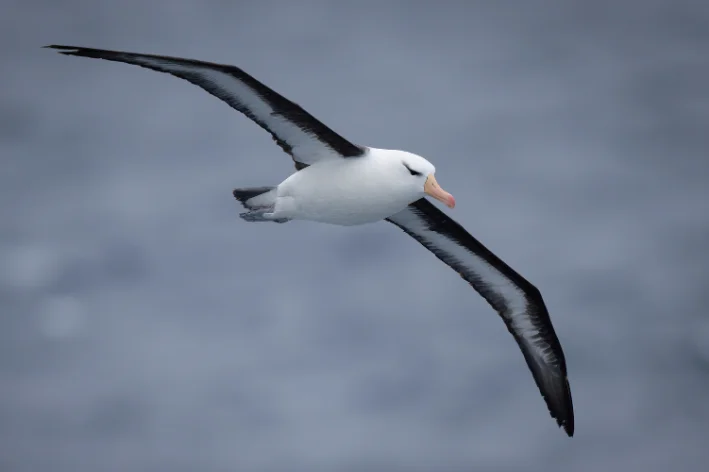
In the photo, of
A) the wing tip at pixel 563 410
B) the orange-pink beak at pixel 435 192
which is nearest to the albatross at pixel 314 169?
the orange-pink beak at pixel 435 192

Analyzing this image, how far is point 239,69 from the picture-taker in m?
10.2

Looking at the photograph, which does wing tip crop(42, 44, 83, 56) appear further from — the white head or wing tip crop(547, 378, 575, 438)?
wing tip crop(547, 378, 575, 438)

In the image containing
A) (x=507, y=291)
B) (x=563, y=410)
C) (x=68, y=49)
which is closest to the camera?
(x=68, y=49)

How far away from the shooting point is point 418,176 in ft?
35.4

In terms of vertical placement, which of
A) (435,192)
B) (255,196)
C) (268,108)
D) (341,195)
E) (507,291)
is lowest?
(507,291)

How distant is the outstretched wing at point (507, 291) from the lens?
42.2 feet

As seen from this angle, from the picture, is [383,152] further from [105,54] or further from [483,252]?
[105,54]

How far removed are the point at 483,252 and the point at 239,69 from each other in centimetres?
443

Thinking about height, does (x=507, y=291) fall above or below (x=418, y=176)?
below

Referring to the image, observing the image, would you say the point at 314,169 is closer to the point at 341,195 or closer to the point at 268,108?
the point at 341,195

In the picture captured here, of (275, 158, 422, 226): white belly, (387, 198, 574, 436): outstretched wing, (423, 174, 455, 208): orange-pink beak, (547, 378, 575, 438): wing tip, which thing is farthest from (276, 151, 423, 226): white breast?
(547, 378, 575, 438): wing tip

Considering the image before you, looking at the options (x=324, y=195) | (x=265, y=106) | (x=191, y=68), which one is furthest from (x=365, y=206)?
(x=191, y=68)

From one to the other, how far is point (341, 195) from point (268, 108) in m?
1.26

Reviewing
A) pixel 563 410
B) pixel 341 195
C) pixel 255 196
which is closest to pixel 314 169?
pixel 341 195
